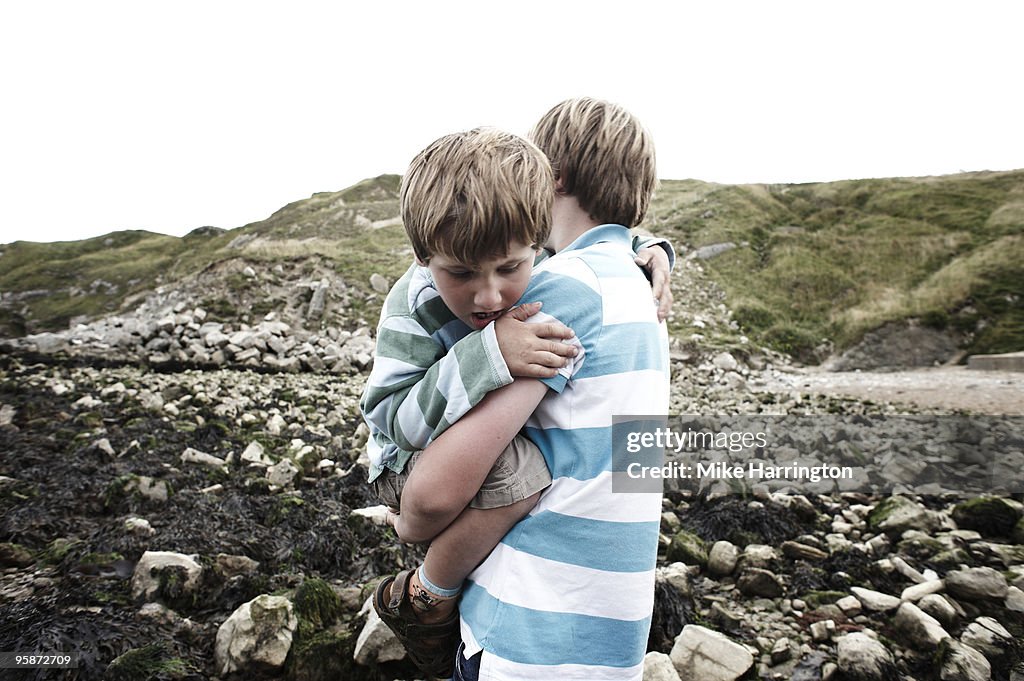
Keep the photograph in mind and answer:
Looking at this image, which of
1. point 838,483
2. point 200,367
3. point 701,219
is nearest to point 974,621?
point 838,483

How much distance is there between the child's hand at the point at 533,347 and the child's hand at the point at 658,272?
0.54 metres

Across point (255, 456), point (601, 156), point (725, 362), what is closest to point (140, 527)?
point (255, 456)

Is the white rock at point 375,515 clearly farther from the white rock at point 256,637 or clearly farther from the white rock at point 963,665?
the white rock at point 963,665

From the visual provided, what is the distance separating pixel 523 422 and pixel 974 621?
306 centimetres

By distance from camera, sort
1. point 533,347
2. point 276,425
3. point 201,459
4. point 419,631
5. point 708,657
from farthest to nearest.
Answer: point 276,425
point 201,459
point 708,657
point 419,631
point 533,347

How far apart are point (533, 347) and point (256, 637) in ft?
7.07

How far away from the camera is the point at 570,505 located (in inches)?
56.6

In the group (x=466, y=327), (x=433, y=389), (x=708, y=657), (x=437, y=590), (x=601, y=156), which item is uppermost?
(x=601, y=156)

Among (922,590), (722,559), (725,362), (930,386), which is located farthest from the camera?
(725,362)

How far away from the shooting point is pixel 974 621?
9.89 feet

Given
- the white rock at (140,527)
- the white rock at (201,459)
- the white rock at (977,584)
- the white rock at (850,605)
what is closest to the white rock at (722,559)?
the white rock at (850,605)

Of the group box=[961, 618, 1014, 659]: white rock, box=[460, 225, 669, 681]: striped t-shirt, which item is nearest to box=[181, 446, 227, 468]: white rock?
box=[460, 225, 669, 681]: striped t-shirt

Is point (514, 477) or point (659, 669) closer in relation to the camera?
point (514, 477)

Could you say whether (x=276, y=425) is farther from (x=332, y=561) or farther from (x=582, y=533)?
(x=582, y=533)
